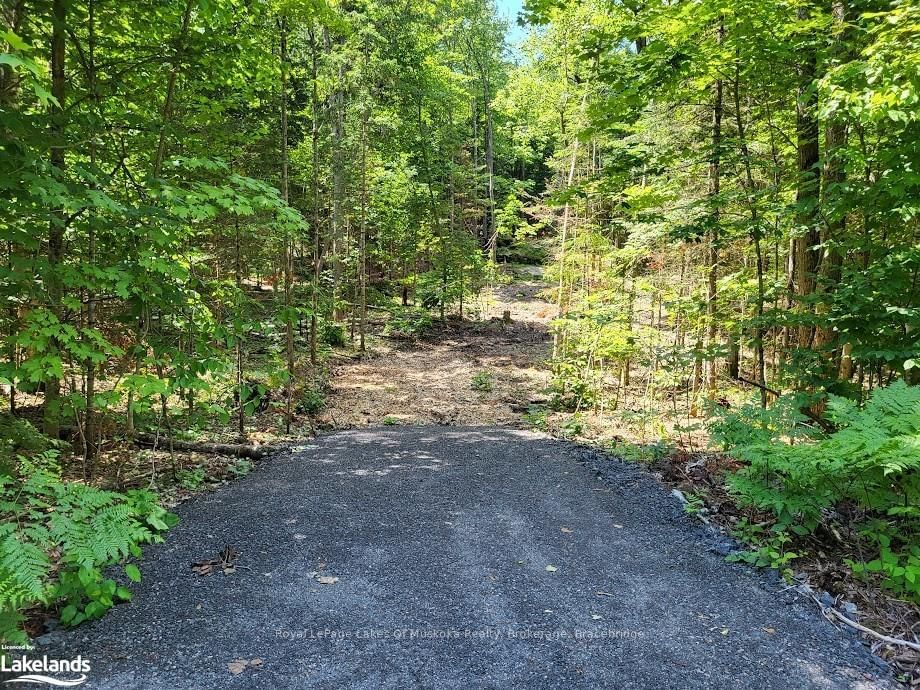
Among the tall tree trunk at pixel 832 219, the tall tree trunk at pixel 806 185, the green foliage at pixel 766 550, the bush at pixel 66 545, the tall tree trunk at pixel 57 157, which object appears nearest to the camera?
the bush at pixel 66 545

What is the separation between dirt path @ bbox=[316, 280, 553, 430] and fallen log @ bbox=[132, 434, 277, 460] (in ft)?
8.72

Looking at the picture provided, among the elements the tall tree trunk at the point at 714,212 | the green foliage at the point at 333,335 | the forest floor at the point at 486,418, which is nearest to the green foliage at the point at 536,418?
the forest floor at the point at 486,418

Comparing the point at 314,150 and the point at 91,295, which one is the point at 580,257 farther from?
the point at 91,295

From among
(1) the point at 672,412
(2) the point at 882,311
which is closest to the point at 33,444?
(2) the point at 882,311

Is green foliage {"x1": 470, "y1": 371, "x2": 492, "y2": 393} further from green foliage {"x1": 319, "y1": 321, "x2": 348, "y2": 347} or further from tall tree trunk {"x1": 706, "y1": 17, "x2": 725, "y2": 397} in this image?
tall tree trunk {"x1": 706, "y1": 17, "x2": 725, "y2": 397}

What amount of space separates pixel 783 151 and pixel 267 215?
836 centimetres

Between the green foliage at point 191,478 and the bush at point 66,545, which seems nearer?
the bush at point 66,545

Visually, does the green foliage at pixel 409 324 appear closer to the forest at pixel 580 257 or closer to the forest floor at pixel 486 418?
the forest floor at pixel 486 418

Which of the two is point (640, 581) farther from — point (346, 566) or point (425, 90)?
point (425, 90)

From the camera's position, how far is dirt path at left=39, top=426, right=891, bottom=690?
2.50 meters

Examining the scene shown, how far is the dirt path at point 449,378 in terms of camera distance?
10.9 meters

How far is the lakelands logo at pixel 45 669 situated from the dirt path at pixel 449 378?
6922 millimetres

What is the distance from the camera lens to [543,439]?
8.23 metres

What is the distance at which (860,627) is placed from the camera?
111 inches
